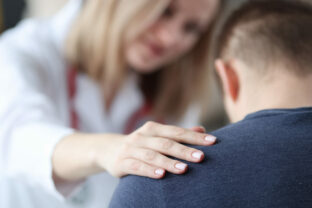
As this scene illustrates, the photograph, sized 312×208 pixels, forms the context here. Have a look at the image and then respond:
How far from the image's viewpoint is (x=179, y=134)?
0.56 m

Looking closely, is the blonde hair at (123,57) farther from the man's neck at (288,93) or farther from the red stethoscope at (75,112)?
the man's neck at (288,93)

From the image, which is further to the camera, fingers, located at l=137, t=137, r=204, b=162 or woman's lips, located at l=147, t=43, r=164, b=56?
woman's lips, located at l=147, t=43, r=164, b=56

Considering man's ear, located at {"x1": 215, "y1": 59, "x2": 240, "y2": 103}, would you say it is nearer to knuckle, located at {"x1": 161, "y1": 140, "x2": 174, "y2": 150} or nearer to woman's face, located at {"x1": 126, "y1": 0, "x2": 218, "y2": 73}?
knuckle, located at {"x1": 161, "y1": 140, "x2": 174, "y2": 150}

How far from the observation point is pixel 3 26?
193 cm

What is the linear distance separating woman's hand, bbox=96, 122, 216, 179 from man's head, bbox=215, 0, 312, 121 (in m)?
0.13

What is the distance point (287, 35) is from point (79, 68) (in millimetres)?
793

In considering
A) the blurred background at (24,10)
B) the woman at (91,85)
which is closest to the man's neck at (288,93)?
the woman at (91,85)

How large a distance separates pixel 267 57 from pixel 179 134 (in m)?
0.22

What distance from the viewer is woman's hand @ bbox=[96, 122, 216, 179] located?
517 mm

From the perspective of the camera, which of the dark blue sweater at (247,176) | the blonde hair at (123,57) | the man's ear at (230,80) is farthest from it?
the blonde hair at (123,57)

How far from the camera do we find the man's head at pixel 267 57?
623mm

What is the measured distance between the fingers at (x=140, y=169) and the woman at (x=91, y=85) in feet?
0.14

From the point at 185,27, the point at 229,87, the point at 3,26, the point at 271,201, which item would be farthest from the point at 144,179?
the point at 3,26

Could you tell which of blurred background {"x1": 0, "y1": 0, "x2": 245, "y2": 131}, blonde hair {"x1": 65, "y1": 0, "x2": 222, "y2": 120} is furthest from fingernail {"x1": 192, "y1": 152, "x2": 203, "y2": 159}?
blurred background {"x1": 0, "y1": 0, "x2": 245, "y2": 131}
